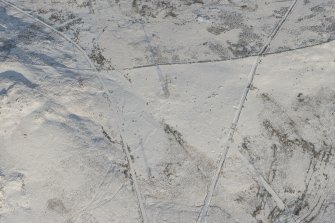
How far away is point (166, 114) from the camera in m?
24.7

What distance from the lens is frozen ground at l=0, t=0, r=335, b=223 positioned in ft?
73.2

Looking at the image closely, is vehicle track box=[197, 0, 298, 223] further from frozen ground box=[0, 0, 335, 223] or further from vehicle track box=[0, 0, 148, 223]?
A: vehicle track box=[0, 0, 148, 223]

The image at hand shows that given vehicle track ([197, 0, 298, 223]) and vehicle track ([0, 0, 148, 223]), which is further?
vehicle track ([197, 0, 298, 223])

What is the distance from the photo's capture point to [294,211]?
22.8m

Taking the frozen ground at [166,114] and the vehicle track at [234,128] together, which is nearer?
the frozen ground at [166,114]

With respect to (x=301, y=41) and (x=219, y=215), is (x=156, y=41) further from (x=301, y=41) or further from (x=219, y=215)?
(x=219, y=215)

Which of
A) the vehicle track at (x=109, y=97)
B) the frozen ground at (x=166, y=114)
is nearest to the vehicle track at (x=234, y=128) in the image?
the frozen ground at (x=166, y=114)

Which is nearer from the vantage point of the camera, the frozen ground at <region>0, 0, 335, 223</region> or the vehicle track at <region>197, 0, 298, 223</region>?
the frozen ground at <region>0, 0, 335, 223</region>

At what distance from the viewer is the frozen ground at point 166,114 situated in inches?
878

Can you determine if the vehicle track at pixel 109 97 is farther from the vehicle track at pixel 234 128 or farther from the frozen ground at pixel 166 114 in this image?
the vehicle track at pixel 234 128

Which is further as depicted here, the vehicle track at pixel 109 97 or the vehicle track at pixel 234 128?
the vehicle track at pixel 234 128

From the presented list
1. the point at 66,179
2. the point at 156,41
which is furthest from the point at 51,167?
the point at 156,41

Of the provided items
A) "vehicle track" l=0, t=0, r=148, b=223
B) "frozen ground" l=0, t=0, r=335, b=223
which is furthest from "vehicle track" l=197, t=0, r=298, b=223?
"vehicle track" l=0, t=0, r=148, b=223

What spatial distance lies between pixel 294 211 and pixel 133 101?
9.28 m
